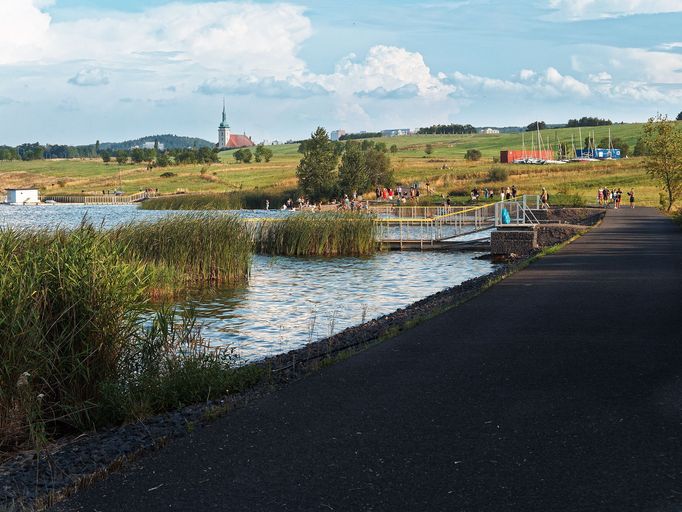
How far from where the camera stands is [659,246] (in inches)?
1267

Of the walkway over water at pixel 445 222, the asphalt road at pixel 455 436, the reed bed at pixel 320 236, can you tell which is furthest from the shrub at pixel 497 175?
the asphalt road at pixel 455 436

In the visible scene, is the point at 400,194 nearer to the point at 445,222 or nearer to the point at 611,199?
the point at 611,199

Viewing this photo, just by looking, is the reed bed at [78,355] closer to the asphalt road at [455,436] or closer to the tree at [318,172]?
the asphalt road at [455,436]

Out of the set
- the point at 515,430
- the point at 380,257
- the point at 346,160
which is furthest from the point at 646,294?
the point at 346,160

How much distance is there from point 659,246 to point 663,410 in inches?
980

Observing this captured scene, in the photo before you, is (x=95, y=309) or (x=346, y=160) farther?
(x=346, y=160)

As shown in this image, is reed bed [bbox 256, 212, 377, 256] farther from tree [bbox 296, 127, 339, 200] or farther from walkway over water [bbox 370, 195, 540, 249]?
tree [bbox 296, 127, 339, 200]

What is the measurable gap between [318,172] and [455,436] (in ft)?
315

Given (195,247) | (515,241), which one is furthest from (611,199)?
(195,247)

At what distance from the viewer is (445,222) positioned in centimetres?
6475

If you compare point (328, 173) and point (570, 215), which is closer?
point (570, 215)

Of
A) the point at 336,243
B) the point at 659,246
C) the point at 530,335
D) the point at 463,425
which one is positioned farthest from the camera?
the point at 336,243

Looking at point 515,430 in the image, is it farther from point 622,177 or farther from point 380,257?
point 622,177

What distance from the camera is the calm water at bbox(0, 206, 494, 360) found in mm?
20453
